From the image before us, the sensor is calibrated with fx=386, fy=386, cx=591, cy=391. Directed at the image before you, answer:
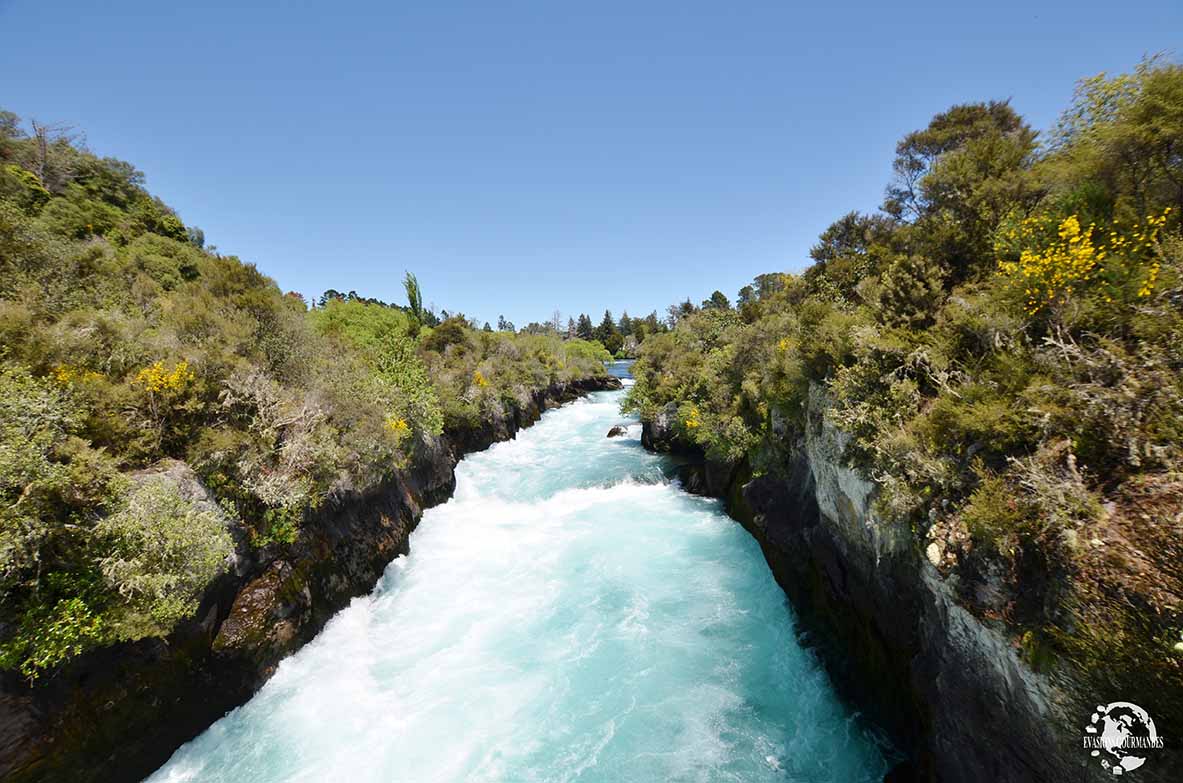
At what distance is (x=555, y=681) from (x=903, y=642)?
7564 millimetres

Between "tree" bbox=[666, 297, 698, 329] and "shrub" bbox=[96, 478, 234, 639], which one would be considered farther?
"tree" bbox=[666, 297, 698, 329]

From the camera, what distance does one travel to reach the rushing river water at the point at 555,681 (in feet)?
24.7

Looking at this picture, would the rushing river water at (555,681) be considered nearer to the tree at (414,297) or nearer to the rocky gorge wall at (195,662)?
the rocky gorge wall at (195,662)

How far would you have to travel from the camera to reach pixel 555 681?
9.51 meters

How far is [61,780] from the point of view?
5.90m

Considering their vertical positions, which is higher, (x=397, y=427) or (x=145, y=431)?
(x=145, y=431)

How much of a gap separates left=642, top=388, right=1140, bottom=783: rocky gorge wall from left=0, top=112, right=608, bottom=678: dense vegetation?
1217 centimetres

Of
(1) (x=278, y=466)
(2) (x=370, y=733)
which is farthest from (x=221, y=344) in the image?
(2) (x=370, y=733)

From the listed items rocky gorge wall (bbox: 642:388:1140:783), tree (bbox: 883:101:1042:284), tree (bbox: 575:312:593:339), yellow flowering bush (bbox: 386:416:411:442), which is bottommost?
rocky gorge wall (bbox: 642:388:1140:783)

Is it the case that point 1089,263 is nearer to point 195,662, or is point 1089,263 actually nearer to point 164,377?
point 195,662

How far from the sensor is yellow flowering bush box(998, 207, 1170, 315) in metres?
5.51

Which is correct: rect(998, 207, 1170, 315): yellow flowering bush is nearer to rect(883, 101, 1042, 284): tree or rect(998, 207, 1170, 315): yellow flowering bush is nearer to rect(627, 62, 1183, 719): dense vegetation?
rect(627, 62, 1183, 719): dense vegetation

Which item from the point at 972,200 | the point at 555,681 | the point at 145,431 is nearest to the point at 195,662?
the point at 145,431

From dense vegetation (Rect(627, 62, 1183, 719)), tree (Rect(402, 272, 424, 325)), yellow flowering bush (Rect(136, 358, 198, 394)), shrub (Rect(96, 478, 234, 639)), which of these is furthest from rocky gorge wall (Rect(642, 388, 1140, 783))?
tree (Rect(402, 272, 424, 325))
